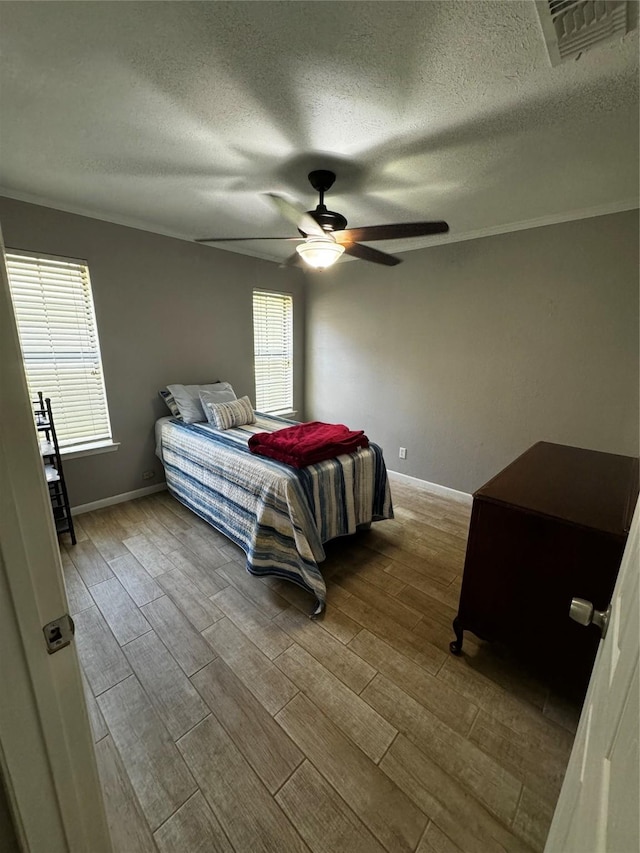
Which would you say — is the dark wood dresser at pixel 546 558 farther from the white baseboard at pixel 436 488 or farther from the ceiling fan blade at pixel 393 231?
the white baseboard at pixel 436 488

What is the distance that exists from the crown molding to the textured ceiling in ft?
0.07

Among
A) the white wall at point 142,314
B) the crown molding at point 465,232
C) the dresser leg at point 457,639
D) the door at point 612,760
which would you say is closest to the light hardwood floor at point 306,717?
the dresser leg at point 457,639

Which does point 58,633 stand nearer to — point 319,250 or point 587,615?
point 587,615

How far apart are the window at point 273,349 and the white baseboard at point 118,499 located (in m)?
1.45

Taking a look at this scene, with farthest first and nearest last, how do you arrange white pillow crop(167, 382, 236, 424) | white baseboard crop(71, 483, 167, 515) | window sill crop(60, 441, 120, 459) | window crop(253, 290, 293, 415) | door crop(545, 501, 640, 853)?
window crop(253, 290, 293, 415) → white pillow crop(167, 382, 236, 424) → white baseboard crop(71, 483, 167, 515) → window sill crop(60, 441, 120, 459) → door crop(545, 501, 640, 853)

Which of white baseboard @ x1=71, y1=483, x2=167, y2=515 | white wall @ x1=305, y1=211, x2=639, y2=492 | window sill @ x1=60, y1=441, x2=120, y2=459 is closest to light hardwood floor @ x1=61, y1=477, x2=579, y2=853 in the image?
white baseboard @ x1=71, y1=483, x2=167, y2=515

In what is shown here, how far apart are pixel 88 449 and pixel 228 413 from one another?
119 centimetres

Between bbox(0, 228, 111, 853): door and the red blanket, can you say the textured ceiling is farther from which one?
the red blanket

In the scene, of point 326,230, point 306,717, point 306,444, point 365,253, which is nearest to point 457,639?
point 306,717

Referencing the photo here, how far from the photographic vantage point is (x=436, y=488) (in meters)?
3.43

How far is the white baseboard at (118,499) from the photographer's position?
2.87 metres

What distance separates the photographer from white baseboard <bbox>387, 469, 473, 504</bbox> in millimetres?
3260

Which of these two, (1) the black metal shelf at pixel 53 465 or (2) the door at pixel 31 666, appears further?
(1) the black metal shelf at pixel 53 465

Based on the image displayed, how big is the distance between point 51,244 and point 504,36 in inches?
116
